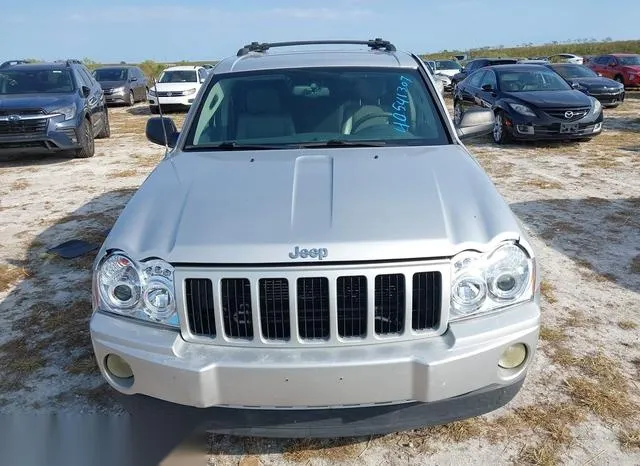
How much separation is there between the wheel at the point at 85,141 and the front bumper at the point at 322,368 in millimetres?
8842

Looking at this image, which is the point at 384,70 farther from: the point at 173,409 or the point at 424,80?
the point at 173,409

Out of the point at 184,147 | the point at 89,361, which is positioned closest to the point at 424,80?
the point at 184,147

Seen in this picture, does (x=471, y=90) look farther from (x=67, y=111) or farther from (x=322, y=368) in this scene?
(x=322, y=368)

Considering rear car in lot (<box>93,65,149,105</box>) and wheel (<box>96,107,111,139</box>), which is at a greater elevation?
rear car in lot (<box>93,65,149,105</box>)

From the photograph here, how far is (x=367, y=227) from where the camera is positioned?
2.39 metres

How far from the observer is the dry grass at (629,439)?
267cm

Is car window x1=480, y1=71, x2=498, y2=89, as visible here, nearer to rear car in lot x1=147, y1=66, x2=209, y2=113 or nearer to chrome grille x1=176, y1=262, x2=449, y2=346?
rear car in lot x1=147, y1=66, x2=209, y2=113

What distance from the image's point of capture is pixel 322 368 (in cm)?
217

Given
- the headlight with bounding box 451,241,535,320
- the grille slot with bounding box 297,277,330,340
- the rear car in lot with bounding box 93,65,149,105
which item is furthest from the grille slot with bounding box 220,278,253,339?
the rear car in lot with bounding box 93,65,149,105

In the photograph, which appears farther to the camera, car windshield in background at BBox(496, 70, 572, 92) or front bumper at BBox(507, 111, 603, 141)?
car windshield in background at BBox(496, 70, 572, 92)

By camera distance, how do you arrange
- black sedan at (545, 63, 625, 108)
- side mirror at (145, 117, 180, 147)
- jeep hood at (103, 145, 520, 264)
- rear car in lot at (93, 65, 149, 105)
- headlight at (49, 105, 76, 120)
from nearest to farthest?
1. jeep hood at (103, 145, 520, 264)
2. side mirror at (145, 117, 180, 147)
3. headlight at (49, 105, 76, 120)
4. black sedan at (545, 63, 625, 108)
5. rear car in lot at (93, 65, 149, 105)

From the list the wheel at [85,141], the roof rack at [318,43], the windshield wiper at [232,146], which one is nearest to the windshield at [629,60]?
the wheel at [85,141]

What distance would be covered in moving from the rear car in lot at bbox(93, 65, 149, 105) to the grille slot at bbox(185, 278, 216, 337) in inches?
816

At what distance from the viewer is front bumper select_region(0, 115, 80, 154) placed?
9.48m
